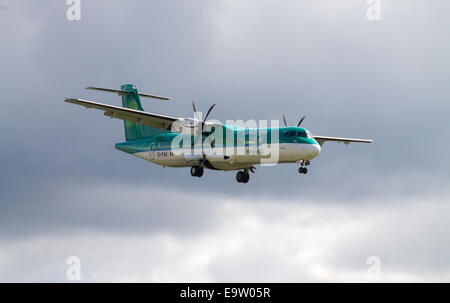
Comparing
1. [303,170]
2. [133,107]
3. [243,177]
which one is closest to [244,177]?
[243,177]

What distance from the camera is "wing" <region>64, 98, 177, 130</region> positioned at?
4147 cm

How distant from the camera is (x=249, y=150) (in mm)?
40438

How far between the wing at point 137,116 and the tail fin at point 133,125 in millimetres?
3462

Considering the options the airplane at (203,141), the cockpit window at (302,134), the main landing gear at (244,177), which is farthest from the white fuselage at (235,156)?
the main landing gear at (244,177)

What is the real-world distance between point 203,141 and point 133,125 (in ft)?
24.1

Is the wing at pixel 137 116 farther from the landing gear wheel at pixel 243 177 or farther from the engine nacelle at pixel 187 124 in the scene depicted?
the landing gear wheel at pixel 243 177

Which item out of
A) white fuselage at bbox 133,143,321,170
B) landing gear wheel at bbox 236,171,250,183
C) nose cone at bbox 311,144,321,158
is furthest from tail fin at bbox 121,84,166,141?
nose cone at bbox 311,144,321,158

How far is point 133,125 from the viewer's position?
160 feet
